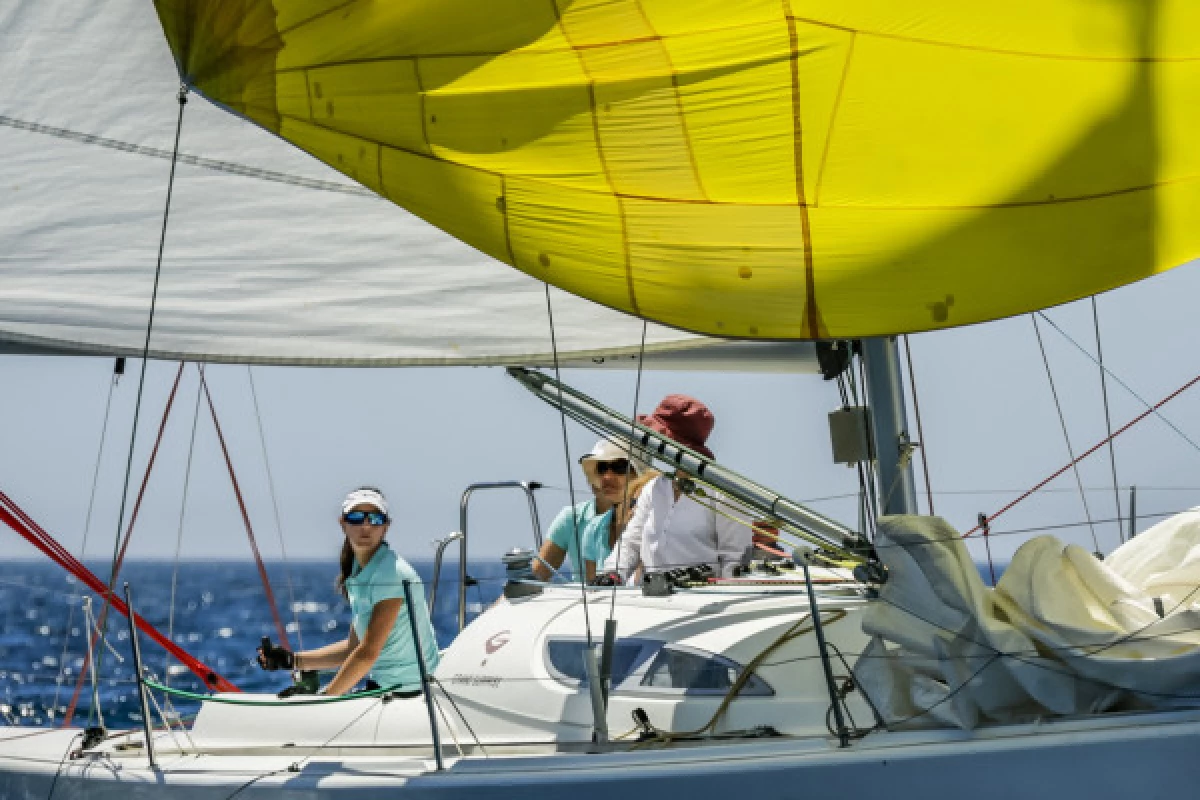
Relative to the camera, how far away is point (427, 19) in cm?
469

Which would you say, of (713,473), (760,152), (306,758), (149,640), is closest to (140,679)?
(306,758)

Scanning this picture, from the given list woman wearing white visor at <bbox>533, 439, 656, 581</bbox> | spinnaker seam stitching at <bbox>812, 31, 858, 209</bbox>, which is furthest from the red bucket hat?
spinnaker seam stitching at <bbox>812, 31, 858, 209</bbox>

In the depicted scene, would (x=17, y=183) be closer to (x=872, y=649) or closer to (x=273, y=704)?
(x=273, y=704)

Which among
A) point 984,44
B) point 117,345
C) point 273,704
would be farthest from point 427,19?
point 117,345

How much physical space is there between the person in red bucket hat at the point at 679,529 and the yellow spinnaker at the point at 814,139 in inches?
64.2

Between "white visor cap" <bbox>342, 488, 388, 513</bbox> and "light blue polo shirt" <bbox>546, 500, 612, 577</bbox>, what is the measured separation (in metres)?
1.23

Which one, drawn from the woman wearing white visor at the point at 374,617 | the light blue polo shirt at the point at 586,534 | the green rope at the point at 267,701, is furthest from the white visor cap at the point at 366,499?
the light blue polo shirt at the point at 586,534

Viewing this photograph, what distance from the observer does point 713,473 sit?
5.89 metres

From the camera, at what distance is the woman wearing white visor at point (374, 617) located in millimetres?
5789

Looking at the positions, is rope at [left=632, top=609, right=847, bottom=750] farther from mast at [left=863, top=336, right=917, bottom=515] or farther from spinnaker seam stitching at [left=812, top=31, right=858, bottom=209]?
spinnaker seam stitching at [left=812, top=31, right=858, bottom=209]

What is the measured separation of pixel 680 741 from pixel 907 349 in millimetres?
2406

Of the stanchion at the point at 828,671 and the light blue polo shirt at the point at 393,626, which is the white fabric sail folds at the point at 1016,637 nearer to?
the stanchion at the point at 828,671

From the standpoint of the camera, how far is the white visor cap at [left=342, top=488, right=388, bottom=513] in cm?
601

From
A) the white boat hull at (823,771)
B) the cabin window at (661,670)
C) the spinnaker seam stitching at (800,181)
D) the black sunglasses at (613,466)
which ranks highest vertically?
the spinnaker seam stitching at (800,181)
